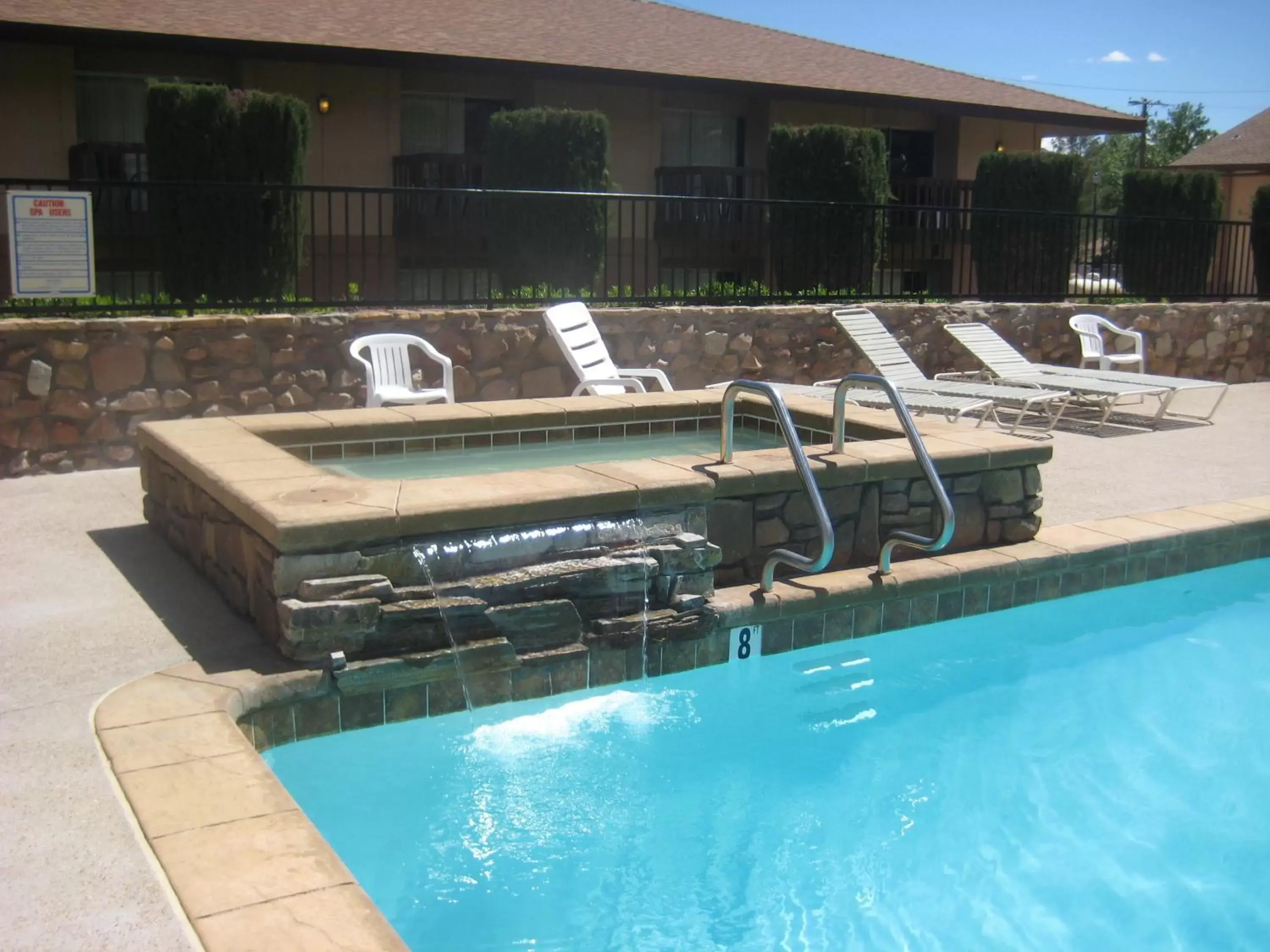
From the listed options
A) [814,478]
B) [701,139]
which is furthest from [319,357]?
[701,139]

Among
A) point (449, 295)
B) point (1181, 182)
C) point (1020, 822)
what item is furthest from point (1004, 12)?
point (1020, 822)

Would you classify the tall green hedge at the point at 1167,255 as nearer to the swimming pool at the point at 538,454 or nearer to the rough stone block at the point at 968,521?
the swimming pool at the point at 538,454

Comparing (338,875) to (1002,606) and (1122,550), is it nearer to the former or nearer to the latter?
(1002,606)

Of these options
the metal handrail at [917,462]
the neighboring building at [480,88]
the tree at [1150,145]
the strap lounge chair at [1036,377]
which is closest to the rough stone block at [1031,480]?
the metal handrail at [917,462]

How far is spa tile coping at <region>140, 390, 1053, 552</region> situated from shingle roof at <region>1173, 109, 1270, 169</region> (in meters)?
26.0

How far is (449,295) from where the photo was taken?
15.5m

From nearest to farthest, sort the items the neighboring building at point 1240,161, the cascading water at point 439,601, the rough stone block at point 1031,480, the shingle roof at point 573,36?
1. the cascading water at point 439,601
2. the rough stone block at point 1031,480
3. the shingle roof at point 573,36
4. the neighboring building at point 1240,161

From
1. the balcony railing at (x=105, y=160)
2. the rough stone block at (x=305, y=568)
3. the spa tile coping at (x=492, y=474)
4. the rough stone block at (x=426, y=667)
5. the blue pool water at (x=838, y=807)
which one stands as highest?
the balcony railing at (x=105, y=160)

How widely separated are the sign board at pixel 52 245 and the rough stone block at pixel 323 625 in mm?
4627

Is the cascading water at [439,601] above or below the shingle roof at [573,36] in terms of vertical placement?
below

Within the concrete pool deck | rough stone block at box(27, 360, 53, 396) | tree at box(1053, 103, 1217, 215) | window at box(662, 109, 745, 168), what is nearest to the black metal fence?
rough stone block at box(27, 360, 53, 396)

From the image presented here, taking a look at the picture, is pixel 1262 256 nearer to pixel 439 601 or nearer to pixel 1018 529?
pixel 1018 529

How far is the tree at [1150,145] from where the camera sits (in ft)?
241

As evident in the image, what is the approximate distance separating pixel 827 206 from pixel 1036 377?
8.74 feet
